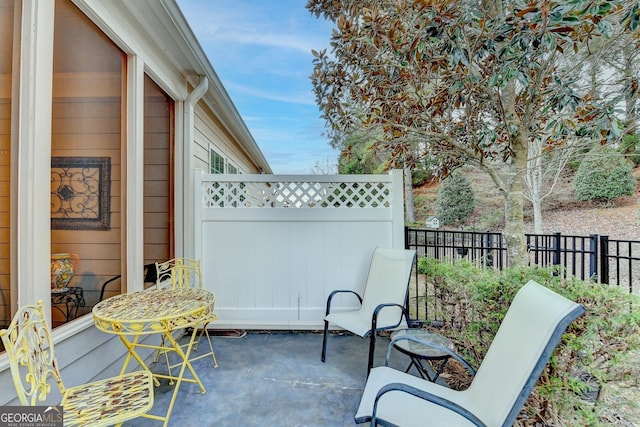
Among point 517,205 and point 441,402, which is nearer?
point 441,402

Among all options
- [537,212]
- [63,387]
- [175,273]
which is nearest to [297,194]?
[175,273]

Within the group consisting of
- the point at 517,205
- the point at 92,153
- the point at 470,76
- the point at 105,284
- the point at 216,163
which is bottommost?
the point at 105,284

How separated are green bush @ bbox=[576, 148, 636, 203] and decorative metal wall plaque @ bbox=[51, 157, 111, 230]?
41.8 feet

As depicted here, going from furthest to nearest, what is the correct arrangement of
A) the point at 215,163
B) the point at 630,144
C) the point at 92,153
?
the point at 215,163 < the point at 630,144 < the point at 92,153

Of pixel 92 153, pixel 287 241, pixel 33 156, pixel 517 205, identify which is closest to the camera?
pixel 33 156

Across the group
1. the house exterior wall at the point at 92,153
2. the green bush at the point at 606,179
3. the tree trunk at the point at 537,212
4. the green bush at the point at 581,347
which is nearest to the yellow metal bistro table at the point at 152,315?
the house exterior wall at the point at 92,153

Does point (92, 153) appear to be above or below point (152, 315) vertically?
above

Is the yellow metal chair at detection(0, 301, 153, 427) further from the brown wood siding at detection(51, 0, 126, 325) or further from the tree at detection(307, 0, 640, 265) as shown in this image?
the tree at detection(307, 0, 640, 265)

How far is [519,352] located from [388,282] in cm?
168

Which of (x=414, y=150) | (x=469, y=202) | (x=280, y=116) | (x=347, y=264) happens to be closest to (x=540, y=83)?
(x=414, y=150)

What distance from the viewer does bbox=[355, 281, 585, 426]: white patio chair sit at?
4.16 ft

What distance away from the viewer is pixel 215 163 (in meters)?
5.19

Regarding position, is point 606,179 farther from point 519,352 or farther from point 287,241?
point 519,352

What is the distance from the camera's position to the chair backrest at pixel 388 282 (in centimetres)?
293
